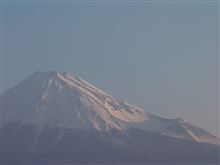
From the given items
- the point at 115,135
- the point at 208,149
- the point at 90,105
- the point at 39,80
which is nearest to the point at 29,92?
the point at 39,80

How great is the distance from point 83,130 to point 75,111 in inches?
142

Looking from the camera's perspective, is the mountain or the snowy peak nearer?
the mountain

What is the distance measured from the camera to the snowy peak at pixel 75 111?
7856 centimetres

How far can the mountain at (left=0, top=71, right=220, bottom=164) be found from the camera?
233 feet

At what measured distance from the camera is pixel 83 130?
77375mm

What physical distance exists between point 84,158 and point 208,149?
1300 centimetres

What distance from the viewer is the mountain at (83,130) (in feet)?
233

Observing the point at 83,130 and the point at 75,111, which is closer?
the point at 83,130

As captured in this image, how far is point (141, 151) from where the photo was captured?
2849 inches

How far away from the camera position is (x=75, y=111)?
80312 millimetres

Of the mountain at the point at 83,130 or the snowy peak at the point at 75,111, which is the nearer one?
the mountain at the point at 83,130

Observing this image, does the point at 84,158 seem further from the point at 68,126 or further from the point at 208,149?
the point at 208,149

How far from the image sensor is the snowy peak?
7856cm

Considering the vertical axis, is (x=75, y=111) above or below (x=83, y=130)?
above
